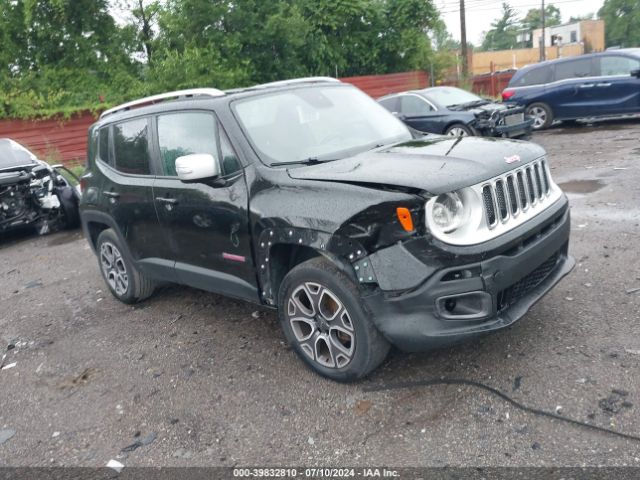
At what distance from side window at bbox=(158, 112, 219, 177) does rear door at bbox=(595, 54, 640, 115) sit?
11564mm

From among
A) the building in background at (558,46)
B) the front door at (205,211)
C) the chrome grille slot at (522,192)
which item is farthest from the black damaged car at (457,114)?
the building in background at (558,46)

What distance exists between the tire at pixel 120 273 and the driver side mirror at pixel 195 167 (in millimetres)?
1725

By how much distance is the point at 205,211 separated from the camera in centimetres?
408

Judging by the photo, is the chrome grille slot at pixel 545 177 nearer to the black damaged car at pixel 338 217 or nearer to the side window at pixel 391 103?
the black damaged car at pixel 338 217

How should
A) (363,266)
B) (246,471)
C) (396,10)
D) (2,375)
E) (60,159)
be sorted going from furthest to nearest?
(396,10) → (60,159) → (2,375) → (363,266) → (246,471)

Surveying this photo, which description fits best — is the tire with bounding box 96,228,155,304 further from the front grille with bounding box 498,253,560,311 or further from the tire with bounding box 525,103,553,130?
the tire with bounding box 525,103,553,130

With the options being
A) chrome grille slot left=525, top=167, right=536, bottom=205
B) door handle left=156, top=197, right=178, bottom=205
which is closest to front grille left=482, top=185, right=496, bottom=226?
chrome grille slot left=525, top=167, right=536, bottom=205

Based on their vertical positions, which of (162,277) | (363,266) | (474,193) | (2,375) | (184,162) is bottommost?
(2,375)

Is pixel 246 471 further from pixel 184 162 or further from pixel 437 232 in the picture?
pixel 184 162

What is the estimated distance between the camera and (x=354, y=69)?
24.0 meters

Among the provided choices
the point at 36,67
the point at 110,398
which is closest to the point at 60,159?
the point at 36,67

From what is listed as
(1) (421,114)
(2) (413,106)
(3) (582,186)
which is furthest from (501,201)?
(2) (413,106)

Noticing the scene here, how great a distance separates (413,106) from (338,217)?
10.1m

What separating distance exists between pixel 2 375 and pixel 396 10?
22784 millimetres
